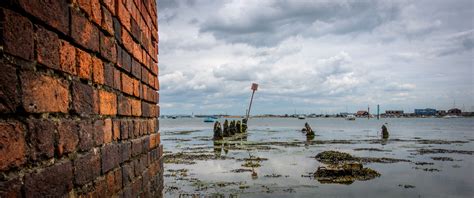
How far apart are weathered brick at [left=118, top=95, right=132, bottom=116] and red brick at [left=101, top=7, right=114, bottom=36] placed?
409mm

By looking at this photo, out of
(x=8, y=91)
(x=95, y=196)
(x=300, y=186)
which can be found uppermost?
(x=8, y=91)

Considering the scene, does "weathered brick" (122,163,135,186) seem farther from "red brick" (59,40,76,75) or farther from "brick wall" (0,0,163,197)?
"red brick" (59,40,76,75)

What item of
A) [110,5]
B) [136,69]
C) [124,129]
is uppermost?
[110,5]

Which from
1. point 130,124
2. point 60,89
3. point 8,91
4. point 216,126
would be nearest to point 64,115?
point 60,89

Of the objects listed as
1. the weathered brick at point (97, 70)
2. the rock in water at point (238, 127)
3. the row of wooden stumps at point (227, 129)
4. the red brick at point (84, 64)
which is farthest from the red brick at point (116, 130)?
the rock in water at point (238, 127)

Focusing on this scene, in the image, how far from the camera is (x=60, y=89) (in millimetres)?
1411

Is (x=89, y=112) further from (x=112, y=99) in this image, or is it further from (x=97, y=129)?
(x=112, y=99)

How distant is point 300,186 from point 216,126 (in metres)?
23.0

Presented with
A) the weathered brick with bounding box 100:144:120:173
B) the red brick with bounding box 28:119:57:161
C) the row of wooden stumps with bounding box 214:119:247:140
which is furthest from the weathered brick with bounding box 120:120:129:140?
the row of wooden stumps with bounding box 214:119:247:140

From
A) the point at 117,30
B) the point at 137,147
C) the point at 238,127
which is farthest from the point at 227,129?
the point at 117,30

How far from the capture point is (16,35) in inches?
43.5

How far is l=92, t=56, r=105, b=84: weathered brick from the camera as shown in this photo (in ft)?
5.74

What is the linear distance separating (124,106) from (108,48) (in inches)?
18.3

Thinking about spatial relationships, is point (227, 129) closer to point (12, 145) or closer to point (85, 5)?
point (85, 5)
